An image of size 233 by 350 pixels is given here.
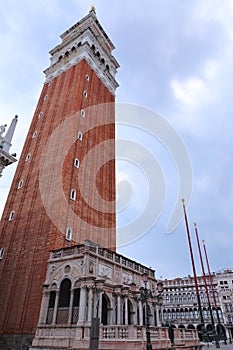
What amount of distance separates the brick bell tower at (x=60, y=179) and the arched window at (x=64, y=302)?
80.8 inches

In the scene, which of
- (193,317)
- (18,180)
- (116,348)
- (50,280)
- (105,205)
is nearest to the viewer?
(116,348)

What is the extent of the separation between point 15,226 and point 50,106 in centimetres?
1561

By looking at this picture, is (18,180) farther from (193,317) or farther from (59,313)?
(193,317)

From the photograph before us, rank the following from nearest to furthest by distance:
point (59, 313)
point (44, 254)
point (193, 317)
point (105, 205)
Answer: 1. point (59, 313)
2. point (44, 254)
3. point (105, 205)
4. point (193, 317)

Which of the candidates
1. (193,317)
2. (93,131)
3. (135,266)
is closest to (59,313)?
(135,266)

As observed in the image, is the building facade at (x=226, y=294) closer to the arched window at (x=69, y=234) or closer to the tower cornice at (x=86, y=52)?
the tower cornice at (x=86, y=52)

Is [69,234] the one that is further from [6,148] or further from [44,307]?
[6,148]

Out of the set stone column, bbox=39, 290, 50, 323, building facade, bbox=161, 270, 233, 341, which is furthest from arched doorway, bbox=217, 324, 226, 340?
stone column, bbox=39, 290, 50, 323

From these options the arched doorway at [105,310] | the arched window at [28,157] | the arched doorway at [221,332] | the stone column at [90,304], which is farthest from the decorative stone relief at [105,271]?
the arched doorway at [221,332]

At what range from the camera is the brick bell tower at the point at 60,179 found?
1964cm

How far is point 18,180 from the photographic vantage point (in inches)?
1083

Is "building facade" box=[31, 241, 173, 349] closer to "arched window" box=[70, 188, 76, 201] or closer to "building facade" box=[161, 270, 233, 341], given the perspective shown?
"arched window" box=[70, 188, 76, 201]

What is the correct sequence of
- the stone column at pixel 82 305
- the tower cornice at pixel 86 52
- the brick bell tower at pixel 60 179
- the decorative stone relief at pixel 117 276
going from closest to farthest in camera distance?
the stone column at pixel 82 305 → the decorative stone relief at pixel 117 276 → the brick bell tower at pixel 60 179 → the tower cornice at pixel 86 52

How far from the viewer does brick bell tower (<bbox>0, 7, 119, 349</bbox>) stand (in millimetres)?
19641
